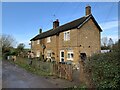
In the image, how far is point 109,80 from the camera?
7.66 m

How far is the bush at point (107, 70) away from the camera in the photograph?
740 centimetres

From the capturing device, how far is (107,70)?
7559mm

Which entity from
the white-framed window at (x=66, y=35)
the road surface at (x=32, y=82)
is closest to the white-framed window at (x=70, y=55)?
the white-framed window at (x=66, y=35)

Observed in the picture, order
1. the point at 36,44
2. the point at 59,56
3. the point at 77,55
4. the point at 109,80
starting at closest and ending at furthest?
the point at 109,80
the point at 77,55
the point at 59,56
the point at 36,44

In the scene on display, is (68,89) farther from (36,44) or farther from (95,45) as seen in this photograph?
(36,44)

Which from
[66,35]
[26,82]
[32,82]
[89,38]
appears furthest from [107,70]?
[66,35]

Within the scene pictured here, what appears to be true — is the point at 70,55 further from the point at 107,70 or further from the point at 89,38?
the point at 107,70

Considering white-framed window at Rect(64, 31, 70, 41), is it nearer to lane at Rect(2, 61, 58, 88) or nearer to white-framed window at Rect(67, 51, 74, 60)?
white-framed window at Rect(67, 51, 74, 60)

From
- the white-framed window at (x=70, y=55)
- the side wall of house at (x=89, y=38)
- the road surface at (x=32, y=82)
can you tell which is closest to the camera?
the road surface at (x=32, y=82)

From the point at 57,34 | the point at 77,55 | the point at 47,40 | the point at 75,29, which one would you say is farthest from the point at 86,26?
the point at 47,40

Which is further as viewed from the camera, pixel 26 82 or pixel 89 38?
pixel 89 38

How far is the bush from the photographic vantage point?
7.40 m

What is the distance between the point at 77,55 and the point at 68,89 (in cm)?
1398

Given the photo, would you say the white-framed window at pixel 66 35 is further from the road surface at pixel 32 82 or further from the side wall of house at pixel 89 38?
the road surface at pixel 32 82
